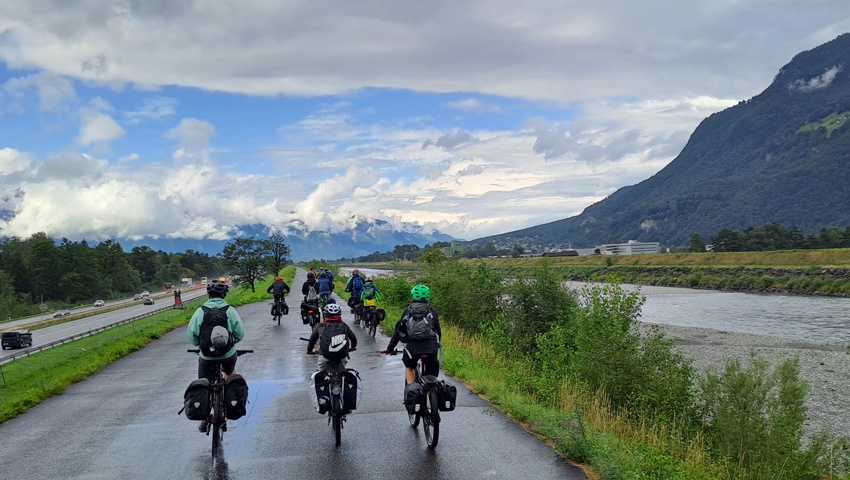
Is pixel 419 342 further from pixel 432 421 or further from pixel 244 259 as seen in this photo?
pixel 244 259

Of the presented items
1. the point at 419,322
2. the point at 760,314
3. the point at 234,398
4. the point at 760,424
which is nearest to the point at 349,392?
the point at 419,322

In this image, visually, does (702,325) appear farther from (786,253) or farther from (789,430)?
(786,253)


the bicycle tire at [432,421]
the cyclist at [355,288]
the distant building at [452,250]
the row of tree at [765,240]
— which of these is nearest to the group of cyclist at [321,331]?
the bicycle tire at [432,421]

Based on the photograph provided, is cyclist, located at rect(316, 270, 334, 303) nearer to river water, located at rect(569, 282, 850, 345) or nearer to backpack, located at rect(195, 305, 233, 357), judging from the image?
backpack, located at rect(195, 305, 233, 357)

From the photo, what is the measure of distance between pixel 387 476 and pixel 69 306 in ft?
363

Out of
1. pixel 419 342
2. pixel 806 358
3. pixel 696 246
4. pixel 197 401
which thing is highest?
pixel 419 342

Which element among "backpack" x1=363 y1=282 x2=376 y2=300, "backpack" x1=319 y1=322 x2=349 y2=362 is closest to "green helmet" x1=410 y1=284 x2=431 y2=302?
"backpack" x1=319 y1=322 x2=349 y2=362

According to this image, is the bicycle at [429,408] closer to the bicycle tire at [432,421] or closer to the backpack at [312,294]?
the bicycle tire at [432,421]

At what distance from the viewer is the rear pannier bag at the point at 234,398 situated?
7902 mm

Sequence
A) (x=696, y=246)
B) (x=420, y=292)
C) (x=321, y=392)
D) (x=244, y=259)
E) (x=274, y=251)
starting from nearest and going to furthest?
(x=321, y=392), (x=420, y=292), (x=244, y=259), (x=274, y=251), (x=696, y=246)

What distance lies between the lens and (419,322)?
27.8 ft

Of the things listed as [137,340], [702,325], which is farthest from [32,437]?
[702,325]

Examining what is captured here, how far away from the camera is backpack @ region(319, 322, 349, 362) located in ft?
27.8

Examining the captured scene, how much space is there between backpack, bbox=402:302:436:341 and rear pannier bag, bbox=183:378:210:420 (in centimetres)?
251
